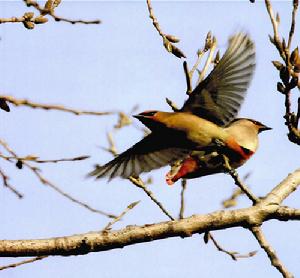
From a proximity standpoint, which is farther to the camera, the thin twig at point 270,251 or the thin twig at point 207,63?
the thin twig at point 207,63

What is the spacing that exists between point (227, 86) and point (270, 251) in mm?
1746

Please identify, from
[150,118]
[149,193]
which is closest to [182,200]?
[149,193]

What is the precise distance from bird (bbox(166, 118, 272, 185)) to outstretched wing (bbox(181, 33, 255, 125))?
0.28 meters

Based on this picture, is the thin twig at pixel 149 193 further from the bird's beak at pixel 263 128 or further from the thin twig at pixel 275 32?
the bird's beak at pixel 263 128

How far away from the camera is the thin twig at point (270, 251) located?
2.91 m

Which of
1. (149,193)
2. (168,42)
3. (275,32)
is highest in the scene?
(275,32)

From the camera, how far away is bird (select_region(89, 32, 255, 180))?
170 inches

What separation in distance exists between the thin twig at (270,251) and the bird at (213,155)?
115 cm

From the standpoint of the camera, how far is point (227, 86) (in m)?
4.49

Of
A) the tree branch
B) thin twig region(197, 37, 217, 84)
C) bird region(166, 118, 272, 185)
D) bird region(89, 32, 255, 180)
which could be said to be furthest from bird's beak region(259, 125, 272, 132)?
the tree branch

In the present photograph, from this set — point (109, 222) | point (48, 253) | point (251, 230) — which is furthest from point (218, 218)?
point (48, 253)

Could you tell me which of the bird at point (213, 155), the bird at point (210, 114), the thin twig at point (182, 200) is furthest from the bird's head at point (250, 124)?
the thin twig at point (182, 200)

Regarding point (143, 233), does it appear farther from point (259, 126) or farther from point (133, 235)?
point (259, 126)

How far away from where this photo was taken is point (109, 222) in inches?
119
